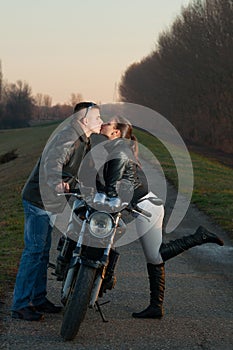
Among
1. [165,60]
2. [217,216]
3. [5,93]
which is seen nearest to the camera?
[217,216]

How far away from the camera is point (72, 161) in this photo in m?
5.92

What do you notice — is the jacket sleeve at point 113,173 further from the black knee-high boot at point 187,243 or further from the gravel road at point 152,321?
the gravel road at point 152,321

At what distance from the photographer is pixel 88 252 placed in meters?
5.47

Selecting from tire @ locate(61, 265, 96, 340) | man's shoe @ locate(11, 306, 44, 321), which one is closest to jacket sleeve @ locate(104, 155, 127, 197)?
tire @ locate(61, 265, 96, 340)

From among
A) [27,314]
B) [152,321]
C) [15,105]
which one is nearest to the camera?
[27,314]

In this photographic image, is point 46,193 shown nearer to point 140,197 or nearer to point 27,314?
point 140,197

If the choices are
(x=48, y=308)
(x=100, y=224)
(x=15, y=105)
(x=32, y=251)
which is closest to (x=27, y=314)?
(x=48, y=308)

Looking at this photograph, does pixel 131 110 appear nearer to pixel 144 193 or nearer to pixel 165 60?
pixel 144 193

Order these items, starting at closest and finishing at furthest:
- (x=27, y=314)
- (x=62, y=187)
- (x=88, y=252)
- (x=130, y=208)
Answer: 1. (x=88, y=252)
2. (x=130, y=208)
3. (x=62, y=187)
4. (x=27, y=314)

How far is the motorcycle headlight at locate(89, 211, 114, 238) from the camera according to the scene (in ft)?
17.9

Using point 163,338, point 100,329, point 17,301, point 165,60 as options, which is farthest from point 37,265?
point 165,60

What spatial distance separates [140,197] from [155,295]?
933 millimetres

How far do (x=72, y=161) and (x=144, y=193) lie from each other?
647 mm

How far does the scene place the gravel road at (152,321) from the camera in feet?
17.7
